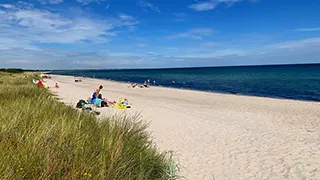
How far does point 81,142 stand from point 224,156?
13.0ft

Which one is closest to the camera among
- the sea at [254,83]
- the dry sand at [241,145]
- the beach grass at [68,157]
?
the beach grass at [68,157]

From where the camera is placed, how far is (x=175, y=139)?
763 centimetres

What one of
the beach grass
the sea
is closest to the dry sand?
the beach grass

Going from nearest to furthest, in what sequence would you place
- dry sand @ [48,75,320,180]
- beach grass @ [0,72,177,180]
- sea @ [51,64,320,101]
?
beach grass @ [0,72,177,180]
dry sand @ [48,75,320,180]
sea @ [51,64,320,101]

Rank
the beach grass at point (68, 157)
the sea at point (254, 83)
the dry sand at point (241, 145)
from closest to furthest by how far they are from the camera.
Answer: the beach grass at point (68, 157) < the dry sand at point (241, 145) < the sea at point (254, 83)

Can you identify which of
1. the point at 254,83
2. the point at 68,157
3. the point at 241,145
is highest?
the point at 68,157

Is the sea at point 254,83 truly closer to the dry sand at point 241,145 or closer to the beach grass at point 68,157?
the dry sand at point 241,145

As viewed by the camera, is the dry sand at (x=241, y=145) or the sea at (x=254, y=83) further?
the sea at (x=254, y=83)

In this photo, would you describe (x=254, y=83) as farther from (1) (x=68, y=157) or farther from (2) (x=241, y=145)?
(1) (x=68, y=157)

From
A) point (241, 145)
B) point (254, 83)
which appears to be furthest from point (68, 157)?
point (254, 83)

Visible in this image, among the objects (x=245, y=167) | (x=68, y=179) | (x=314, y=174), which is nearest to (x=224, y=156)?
(x=245, y=167)

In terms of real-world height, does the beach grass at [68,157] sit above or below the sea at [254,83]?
above

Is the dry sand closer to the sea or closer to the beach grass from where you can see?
the beach grass

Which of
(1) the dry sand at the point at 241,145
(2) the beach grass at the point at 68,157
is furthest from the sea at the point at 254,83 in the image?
(2) the beach grass at the point at 68,157
